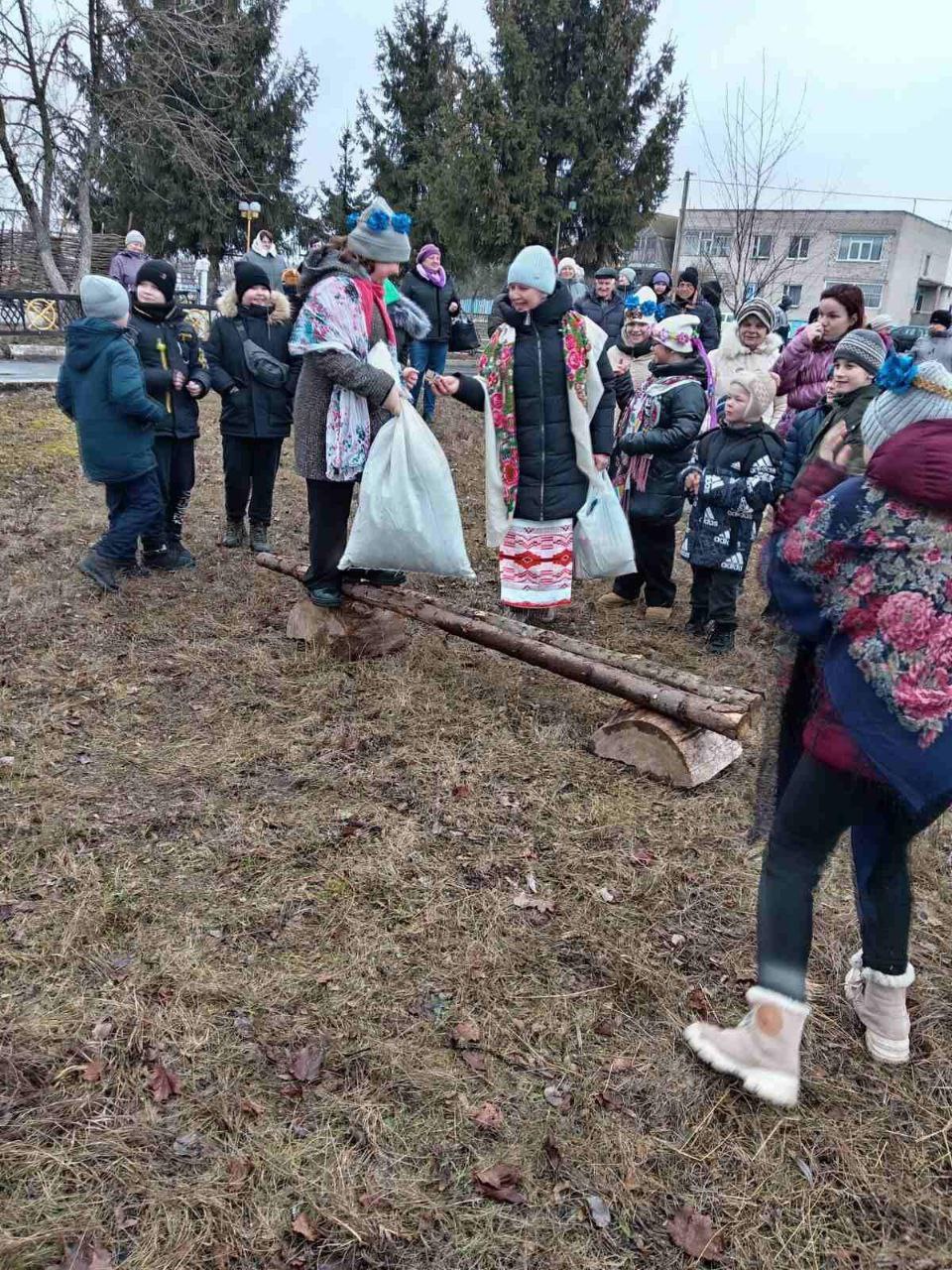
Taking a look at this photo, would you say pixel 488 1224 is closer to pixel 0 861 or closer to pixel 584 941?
pixel 584 941

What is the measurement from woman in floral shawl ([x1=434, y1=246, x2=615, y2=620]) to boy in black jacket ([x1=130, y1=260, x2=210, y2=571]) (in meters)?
2.09

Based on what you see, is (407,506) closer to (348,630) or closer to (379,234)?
(348,630)

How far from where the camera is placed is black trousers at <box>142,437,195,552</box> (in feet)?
18.9

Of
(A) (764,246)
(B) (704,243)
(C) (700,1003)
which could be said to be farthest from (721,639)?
(B) (704,243)

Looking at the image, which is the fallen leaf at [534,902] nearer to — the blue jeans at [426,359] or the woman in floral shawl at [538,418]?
the woman in floral shawl at [538,418]

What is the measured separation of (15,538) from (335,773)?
13.7 ft

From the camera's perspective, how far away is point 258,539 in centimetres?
645

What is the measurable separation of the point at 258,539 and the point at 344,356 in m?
2.69

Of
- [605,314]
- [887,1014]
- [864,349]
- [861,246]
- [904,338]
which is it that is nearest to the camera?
[887,1014]

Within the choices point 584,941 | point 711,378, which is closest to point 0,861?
point 584,941

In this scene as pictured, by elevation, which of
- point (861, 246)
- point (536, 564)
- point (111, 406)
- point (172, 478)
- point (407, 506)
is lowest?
point (536, 564)

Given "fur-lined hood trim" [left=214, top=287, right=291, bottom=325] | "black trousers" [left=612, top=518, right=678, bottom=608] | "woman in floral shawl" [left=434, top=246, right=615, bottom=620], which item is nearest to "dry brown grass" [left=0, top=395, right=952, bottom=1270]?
"woman in floral shawl" [left=434, top=246, right=615, bottom=620]

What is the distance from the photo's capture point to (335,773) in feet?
12.1

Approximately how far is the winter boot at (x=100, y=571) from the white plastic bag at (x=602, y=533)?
293cm
